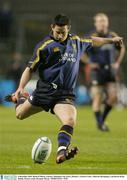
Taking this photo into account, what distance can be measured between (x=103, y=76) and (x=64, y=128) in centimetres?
744

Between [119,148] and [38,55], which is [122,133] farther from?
[38,55]

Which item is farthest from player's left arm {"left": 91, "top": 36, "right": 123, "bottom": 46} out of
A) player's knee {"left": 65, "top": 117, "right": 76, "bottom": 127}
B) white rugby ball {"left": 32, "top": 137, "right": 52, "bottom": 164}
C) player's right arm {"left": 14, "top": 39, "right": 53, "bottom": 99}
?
white rugby ball {"left": 32, "top": 137, "right": 52, "bottom": 164}

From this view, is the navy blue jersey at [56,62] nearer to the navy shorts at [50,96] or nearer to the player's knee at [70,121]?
the navy shorts at [50,96]

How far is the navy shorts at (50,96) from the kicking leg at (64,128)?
11cm

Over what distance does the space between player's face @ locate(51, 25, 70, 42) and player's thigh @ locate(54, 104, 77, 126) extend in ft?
3.16

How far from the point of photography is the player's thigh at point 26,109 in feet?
35.3

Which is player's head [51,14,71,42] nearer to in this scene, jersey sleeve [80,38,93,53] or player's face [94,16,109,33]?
jersey sleeve [80,38,93,53]

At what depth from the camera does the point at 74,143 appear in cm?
1370

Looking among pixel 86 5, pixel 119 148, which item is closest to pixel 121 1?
pixel 86 5

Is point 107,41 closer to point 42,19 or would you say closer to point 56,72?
point 56,72

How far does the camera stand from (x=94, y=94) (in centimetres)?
1770

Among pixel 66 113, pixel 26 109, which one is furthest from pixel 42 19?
pixel 66 113

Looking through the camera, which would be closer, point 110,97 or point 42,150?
point 42,150

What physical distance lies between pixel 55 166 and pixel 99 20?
7481mm
